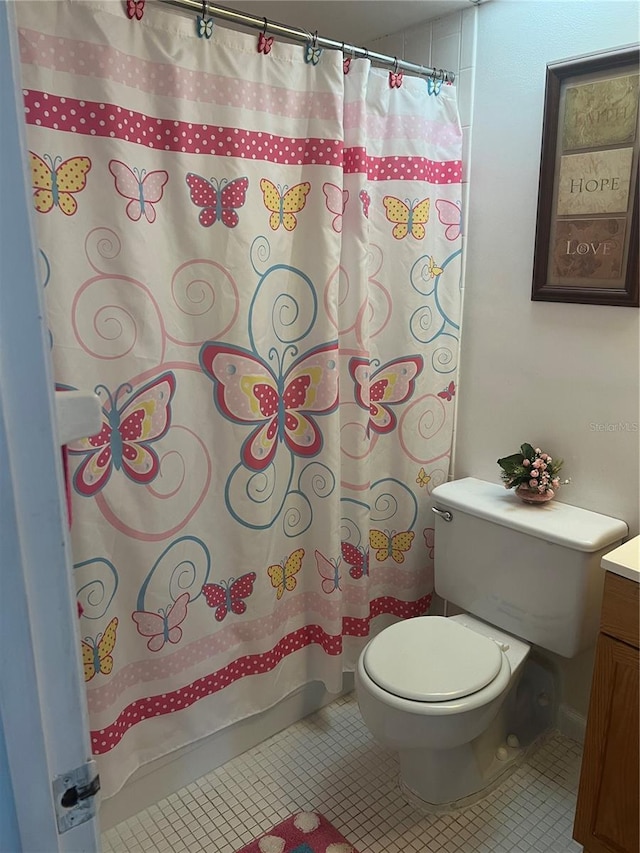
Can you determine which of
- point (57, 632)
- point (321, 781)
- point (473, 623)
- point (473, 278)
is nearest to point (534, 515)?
point (473, 623)

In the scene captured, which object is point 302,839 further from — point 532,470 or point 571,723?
point 532,470

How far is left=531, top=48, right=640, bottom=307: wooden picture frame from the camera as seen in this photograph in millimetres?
1645

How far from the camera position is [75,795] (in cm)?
57

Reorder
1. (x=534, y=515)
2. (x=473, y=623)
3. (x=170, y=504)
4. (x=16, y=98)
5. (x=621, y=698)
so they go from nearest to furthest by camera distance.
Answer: (x=16, y=98) < (x=621, y=698) < (x=170, y=504) < (x=534, y=515) < (x=473, y=623)

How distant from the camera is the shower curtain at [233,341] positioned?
1.41m

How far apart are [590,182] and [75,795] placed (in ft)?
5.79

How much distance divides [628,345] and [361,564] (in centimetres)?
100

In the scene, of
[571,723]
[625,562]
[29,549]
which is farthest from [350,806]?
[29,549]

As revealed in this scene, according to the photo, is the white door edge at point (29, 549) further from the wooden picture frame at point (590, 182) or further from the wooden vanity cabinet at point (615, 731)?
the wooden picture frame at point (590, 182)

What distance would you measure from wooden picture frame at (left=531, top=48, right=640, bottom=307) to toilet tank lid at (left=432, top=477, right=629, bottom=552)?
59 cm

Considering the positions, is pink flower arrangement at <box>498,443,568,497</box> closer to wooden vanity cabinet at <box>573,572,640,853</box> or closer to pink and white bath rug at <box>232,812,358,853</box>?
wooden vanity cabinet at <box>573,572,640,853</box>

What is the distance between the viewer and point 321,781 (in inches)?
74.4

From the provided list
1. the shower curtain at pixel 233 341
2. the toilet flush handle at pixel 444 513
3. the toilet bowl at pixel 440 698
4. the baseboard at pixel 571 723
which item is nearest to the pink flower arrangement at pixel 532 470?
the toilet flush handle at pixel 444 513

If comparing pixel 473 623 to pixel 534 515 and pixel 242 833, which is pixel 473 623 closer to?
pixel 534 515
